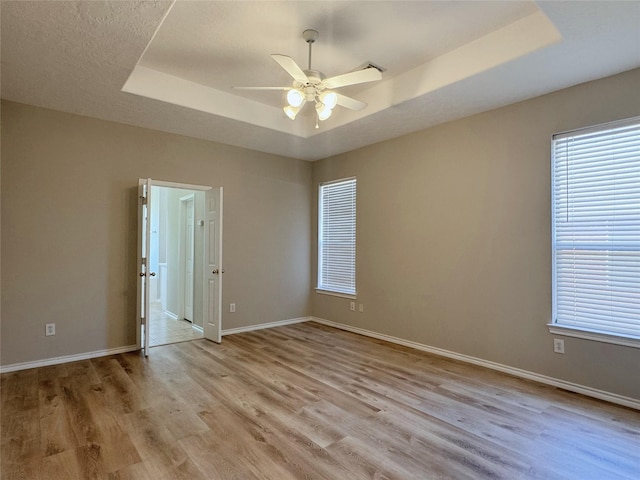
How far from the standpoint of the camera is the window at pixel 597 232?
289 cm

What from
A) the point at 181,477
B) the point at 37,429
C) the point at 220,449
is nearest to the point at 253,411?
the point at 220,449

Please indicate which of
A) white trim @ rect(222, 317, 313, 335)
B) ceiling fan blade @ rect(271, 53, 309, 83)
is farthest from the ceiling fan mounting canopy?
white trim @ rect(222, 317, 313, 335)

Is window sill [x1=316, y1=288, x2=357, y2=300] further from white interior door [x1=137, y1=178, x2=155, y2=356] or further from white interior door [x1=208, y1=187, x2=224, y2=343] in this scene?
white interior door [x1=137, y1=178, x2=155, y2=356]

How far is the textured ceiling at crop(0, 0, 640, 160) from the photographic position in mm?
2389

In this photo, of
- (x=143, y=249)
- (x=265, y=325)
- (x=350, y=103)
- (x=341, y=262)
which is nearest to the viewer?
(x=350, y=103)

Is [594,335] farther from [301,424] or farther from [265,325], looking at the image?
[265,325]

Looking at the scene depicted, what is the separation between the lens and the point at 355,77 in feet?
8.88

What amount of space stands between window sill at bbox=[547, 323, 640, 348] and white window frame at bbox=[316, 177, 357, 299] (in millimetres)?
2682

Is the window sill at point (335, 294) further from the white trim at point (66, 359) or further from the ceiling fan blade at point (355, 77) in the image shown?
the ceiling fan blade at point (355, 77)

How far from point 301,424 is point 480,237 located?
2715 millimetres

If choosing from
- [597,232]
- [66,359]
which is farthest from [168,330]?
[597,232]

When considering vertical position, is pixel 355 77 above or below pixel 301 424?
above

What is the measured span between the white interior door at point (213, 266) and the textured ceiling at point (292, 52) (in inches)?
44.3

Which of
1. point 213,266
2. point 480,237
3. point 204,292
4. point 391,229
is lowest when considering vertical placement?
point 204,292
